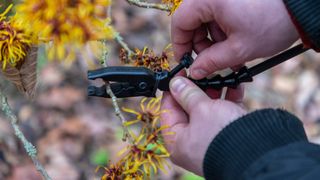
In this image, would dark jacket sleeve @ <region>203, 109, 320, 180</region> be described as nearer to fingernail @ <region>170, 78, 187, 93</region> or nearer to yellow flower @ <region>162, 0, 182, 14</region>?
fingernail @ <region>170, 78, 187, 93</region>

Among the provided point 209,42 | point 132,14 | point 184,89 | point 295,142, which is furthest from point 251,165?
point 132,14

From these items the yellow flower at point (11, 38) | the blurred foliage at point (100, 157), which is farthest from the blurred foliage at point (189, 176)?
the yellow flower at point (11, 38)

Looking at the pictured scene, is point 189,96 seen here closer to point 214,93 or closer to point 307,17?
point 214,93

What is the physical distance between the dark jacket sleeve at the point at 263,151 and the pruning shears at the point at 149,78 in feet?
0.74

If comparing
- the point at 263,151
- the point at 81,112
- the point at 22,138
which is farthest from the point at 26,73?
the point at 81,112

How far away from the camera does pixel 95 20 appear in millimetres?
877

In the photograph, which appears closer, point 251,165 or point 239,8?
point 251,165

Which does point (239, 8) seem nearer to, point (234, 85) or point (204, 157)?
point (234, 85)

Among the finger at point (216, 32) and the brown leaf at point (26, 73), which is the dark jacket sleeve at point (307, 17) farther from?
the brown leaf at point (26, 73)

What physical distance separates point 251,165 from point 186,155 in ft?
0.67

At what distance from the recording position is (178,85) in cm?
131

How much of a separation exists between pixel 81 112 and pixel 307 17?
1.98 meters

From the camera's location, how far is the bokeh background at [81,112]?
9.11 ft

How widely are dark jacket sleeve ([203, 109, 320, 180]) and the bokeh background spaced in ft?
5.17
